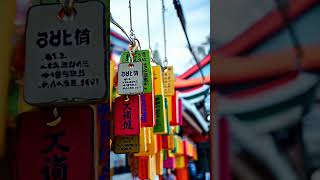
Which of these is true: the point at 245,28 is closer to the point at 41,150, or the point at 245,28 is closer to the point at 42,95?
the point at 42,95

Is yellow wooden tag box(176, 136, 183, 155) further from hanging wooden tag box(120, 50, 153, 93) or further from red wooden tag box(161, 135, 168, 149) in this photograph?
hanging wooden tag box(120, 50, 153, 93)

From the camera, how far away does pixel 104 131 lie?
1.29m

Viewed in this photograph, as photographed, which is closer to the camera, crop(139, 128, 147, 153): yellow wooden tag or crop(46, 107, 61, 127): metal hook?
crop(46, 107, 61, 127): metal hook

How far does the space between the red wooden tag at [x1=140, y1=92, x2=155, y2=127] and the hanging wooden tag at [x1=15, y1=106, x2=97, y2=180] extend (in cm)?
127

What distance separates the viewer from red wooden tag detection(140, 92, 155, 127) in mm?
2535

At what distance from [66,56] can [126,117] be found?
97cm

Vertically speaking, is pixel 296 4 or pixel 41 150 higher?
pixel 296 4

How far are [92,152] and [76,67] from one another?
243mm

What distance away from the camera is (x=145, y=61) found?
2.61 m

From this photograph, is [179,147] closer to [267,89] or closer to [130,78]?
[130,78]

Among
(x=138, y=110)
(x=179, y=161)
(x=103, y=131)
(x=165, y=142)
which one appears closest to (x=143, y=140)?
(x=138, y=110)

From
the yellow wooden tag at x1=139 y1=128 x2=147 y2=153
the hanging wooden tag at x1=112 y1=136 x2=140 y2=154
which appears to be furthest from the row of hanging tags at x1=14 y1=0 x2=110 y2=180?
the yellow wooden tag at x1=139 y1=128 x2=147 y2=153

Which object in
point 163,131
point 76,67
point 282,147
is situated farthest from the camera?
point 163,131

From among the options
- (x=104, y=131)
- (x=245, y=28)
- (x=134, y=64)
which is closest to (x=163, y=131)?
(x=134, y=64)
